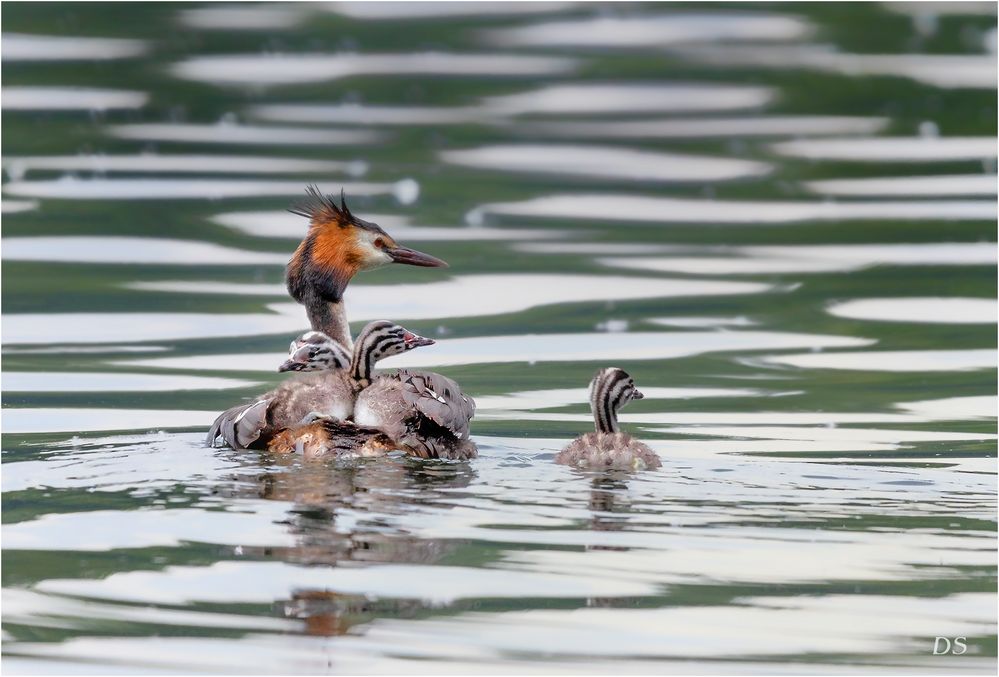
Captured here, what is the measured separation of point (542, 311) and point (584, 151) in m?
5.53

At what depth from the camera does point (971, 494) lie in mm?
9023

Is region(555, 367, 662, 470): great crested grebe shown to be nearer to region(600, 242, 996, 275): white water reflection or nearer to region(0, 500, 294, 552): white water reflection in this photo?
region(0, 500, 294, 552): white water reflection

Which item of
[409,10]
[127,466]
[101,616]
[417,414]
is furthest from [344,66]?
[101,616]

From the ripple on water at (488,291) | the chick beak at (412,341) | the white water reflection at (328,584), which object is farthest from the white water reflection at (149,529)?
the ripple on water at (488,291)

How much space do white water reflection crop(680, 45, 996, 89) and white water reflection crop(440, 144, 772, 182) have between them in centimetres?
248

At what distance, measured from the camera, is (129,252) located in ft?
53.3

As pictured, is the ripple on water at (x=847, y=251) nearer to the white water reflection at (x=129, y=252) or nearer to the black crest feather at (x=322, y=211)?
the white water reflection at (x=129, y=252)

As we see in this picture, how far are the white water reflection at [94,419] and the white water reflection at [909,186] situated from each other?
884 centimetres

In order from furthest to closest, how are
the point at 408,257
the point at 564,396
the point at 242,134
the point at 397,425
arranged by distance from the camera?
1. the point at 242,134
2. the point at 564,396
3. the point at 408,257
4. the point at 397,425

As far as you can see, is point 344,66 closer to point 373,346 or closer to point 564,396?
point 564,396

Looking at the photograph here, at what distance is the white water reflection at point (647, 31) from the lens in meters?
22.2

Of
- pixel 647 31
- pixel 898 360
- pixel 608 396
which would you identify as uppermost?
pixel 647 31

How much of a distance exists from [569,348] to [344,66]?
891 cm

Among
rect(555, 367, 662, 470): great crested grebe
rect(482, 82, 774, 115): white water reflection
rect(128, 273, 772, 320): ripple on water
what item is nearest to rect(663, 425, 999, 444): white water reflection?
rect(555, 367, 662, 470): great crested grebe
